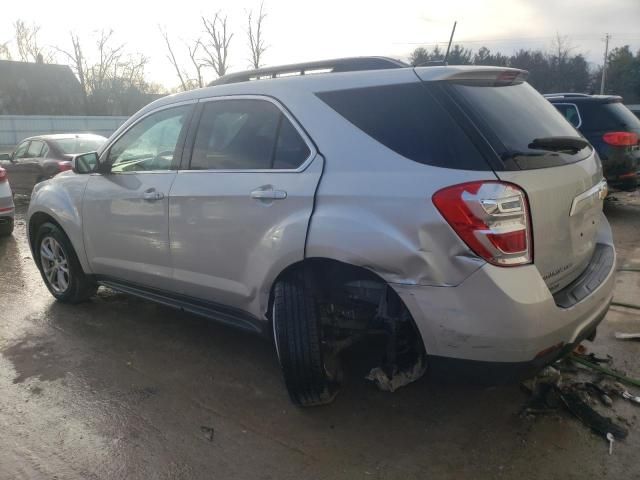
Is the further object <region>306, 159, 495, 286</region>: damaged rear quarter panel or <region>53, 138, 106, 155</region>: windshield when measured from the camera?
<region>53, 138, 106, 155</region>: windshield

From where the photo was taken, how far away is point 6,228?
821 cm

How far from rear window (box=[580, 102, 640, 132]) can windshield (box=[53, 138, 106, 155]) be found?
8.66m

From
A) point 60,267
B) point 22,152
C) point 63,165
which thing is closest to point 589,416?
point 60,267

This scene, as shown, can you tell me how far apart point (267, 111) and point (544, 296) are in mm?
1856

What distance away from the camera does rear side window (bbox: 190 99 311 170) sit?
311cm

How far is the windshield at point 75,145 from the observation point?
10.6 meters

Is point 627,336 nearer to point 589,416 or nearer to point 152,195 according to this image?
point 589,416

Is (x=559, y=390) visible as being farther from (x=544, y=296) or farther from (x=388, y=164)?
(x=388, y=164)

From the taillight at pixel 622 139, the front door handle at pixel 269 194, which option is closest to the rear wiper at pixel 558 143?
the front door handle at pixel 269 194

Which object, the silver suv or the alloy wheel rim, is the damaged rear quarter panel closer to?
the silver suv

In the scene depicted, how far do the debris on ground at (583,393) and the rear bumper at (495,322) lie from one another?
0.54 m

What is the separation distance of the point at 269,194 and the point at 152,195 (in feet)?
3.73

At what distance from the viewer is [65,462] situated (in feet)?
9.02

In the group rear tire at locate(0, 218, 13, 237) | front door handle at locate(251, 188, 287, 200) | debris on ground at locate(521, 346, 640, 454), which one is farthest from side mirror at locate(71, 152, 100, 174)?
rear tire at locate(0, 218, 13, 237)
